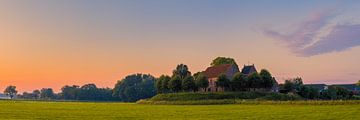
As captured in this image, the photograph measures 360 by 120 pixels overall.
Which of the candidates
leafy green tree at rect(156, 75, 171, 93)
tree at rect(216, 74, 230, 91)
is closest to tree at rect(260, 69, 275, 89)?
tree at rect(216, 74, 230, 91)

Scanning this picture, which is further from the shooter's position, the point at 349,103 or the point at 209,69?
the point at 209,69

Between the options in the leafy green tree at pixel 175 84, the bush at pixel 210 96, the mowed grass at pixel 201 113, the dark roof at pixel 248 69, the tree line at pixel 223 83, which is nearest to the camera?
the mowed grass at pixel 201 113

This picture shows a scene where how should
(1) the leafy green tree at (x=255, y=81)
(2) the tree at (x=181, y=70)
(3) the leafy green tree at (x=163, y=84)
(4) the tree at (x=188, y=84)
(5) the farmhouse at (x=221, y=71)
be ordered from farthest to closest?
(2) the tree at (x=181, y=70)
(5) the farmhouse at (x=221, y=71)
(3) the leafy green tree at (x=163, y=84)
(4) the tree at (x=188, y=84)
(1) the leafy green tree at (x=255, y=81)

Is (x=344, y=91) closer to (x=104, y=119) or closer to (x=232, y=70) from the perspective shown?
(x=232, y=70)

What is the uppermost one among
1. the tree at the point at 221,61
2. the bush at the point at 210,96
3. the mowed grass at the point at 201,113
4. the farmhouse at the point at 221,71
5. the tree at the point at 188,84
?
the tree at the point at 221,61

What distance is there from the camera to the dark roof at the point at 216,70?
480 feet

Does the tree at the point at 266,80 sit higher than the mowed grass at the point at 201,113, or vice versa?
the tree at the point at 266,80

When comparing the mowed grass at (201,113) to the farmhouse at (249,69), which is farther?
the farmhouse at (249,69)

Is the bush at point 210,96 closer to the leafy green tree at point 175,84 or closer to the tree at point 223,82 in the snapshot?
the tree at point 223,82

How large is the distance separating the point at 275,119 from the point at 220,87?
97.7m

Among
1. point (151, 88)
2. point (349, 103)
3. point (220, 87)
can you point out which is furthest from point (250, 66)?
point (349, 103)

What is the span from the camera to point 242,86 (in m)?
125

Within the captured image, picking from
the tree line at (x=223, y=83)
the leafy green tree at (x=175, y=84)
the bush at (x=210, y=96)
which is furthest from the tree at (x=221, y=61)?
the bush at (x=210, y=96)

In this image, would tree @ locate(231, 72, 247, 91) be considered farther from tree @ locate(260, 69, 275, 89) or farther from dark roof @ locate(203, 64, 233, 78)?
dark roof @ locate(203, 64, 233, 78)
